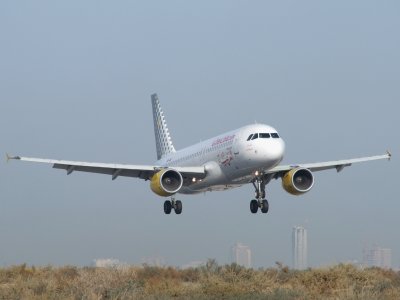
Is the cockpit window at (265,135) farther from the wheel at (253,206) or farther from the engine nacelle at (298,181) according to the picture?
the wheel at (253,206)

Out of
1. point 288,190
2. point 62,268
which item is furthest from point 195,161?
point 62,268

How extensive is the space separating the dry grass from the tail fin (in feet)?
99.8

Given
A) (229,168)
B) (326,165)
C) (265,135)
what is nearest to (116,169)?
(229,168)

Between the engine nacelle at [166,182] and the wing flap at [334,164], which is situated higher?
the wing flap at [334,164]

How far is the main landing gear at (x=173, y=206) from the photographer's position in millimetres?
51188

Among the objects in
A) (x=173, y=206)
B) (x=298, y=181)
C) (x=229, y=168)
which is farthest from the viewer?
(x=173, y=206)

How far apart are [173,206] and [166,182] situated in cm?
447

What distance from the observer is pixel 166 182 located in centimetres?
4719

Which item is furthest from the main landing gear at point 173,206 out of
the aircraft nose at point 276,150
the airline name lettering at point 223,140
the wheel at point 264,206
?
the aircraft nose at point 276,150

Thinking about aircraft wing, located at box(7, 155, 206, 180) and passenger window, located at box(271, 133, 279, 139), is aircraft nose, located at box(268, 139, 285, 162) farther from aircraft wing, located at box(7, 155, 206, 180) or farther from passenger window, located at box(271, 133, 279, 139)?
aircraft wing, located at box(7, 155, 206, 180)

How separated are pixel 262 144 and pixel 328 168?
9931mm

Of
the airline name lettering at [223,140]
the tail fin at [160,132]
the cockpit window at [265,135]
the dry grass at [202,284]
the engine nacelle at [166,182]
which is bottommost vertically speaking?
the dry grass at [202,284]

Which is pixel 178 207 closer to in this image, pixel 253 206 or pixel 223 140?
pixel 253 206

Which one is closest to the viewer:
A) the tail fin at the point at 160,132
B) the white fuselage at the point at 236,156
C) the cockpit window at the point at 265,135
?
the white fuselage at the point at 236,156
